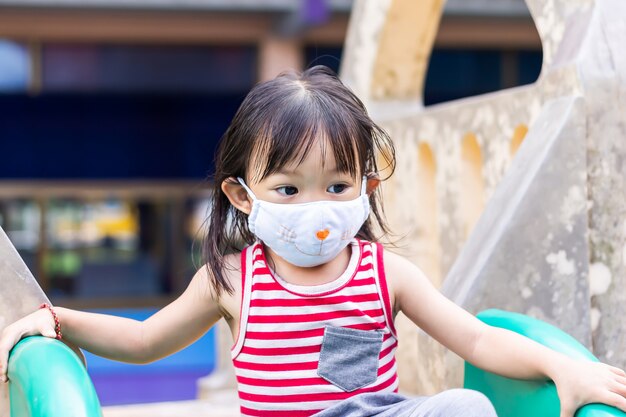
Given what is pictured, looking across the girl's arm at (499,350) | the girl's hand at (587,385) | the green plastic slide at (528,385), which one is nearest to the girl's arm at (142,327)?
the girl's arm at (499,350)

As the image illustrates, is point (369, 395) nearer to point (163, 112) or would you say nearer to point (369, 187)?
point (369, 187)

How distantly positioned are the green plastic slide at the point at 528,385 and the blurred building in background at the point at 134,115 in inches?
336

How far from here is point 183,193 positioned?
1141 centimetres

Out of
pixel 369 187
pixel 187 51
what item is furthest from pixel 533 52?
pixel 369 187

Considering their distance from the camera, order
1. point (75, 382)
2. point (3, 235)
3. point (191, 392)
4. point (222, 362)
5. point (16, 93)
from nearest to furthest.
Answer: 1. point (75, 382)
2. point (3, 235)
3. point (222, 362)
4. point (191, 392)
5. point (16, 93)

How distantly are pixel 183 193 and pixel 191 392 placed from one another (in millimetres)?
3554

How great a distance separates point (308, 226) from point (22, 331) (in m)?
0.57

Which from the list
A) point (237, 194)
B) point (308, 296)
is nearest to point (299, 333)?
point (308, 296)

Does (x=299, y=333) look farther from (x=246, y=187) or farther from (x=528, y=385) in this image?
(x=528, y=385)

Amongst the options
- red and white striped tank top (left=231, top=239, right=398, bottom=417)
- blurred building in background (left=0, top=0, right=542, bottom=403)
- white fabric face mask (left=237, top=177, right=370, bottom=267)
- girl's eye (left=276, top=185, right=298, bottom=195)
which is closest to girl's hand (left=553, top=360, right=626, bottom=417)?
red and white striped tank top (left=231, top=239, right=398, bottom=417)

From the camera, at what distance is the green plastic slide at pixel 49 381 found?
1.49 m

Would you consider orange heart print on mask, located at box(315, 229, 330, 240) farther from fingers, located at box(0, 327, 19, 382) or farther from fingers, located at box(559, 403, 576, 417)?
fingers, located at box(0, 327, 19, 382)

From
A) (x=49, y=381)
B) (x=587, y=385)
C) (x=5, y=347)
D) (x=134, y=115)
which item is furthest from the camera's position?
(x=134, y=115)

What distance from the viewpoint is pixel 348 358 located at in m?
1.60
